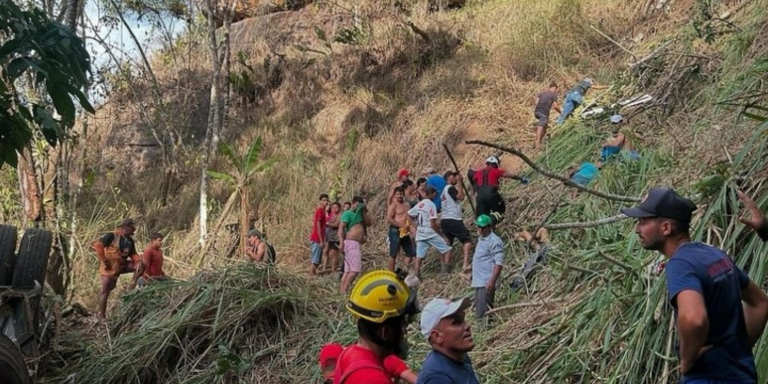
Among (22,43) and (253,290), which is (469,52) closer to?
(253,290)

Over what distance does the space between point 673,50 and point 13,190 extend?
503 inches

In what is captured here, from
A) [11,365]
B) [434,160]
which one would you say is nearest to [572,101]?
[434,160]

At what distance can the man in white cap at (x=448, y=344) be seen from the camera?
274 cm

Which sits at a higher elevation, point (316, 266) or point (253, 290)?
point (253, 290)

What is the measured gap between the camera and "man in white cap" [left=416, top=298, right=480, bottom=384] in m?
2.74

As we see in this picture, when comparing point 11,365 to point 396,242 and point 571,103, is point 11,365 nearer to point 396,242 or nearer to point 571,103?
point 396,242

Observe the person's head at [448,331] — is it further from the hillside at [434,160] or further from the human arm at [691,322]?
the hillside at [434,160]

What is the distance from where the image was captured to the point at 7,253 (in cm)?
662

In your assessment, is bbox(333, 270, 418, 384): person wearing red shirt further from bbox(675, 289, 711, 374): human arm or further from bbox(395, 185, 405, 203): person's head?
bbox(395, 185, 405, 203): person's head

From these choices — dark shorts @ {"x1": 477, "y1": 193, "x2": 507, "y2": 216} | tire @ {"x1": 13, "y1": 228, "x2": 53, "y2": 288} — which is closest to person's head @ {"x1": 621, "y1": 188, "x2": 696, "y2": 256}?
tire @ {"x1": 13, "y1": 228, "x2": 53, "y2": 288}

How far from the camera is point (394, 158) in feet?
54.4

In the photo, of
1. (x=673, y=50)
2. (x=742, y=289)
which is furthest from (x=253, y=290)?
(x=673, y=50)

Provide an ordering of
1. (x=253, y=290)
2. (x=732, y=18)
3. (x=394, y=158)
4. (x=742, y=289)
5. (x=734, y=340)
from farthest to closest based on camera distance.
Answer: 1. (x=394, y=158)
2. (x=732, y=18)
3. (x=253, y=290)
4. (x=742, y=289)
5. (x=734, y=340)

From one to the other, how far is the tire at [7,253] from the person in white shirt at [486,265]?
A: 14.0 feet
